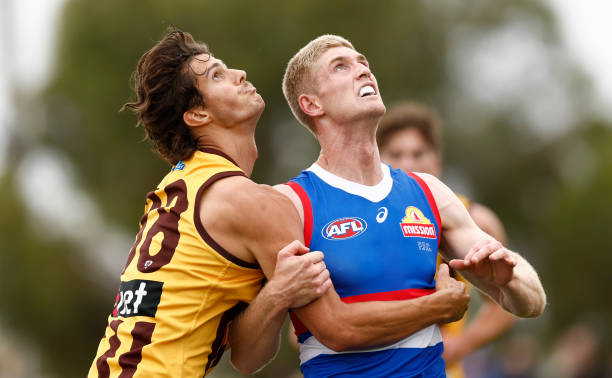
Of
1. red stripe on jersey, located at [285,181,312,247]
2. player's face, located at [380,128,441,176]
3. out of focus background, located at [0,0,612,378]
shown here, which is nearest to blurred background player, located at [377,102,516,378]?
player's face, located at [380,128,441,176]

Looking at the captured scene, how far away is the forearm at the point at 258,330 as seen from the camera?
401 centimetres

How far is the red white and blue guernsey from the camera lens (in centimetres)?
415

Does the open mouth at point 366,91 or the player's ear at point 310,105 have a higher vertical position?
the open mouth at point 366,91

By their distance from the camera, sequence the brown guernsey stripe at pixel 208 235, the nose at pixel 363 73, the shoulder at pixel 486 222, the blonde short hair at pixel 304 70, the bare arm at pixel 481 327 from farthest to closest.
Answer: the shoulder at pixel 486 222, the bare arm at pixel 481 327, the blonde short hair at pixel 304 70, the nose at pixel 363 73, the brown guernsey stripe at pixel 208 235

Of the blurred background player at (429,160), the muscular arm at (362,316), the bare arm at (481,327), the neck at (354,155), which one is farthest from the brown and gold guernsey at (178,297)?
the blurred background player at (429,160)

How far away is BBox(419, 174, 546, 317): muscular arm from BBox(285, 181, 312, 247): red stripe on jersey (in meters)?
0.78

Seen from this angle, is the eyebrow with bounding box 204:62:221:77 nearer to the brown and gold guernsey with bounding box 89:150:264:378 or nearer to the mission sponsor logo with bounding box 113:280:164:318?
the brown and gold guernsey with bounding box 89:150:264:378

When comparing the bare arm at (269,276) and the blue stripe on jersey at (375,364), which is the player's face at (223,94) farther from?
the blue stripe on jersey at (375,364)

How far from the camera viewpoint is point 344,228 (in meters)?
4.22

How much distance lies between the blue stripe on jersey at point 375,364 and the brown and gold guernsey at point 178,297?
527 millimetres

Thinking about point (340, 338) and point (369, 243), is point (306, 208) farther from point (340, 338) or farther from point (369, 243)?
point (340, 338)

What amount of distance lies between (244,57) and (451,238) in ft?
46.5

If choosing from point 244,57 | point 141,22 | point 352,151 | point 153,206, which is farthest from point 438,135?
point 141,22

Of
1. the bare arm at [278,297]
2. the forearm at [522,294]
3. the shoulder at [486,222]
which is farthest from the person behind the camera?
the shoulder at [486,222]
